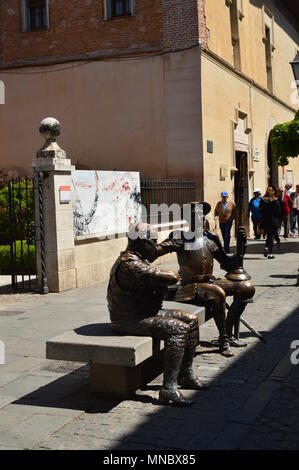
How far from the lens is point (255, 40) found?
76.0ft

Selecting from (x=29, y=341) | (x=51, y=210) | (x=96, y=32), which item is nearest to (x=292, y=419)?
(x=29, y=341)

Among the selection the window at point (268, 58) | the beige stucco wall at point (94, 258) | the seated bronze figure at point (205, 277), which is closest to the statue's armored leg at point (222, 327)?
the seated bronze figure at point (205, 277)

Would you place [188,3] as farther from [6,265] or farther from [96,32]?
[6,265]

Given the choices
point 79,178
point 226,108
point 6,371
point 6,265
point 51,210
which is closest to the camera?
point 6,371

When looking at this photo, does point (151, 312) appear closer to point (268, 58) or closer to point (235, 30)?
point (235, 30)

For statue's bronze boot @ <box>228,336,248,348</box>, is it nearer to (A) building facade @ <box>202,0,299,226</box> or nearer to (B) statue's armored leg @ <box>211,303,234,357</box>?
(B) statue's armored leg @ <box>211,303,234,357</box>

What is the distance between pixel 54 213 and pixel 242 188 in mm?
12410

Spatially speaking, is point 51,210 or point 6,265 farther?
point 6,265

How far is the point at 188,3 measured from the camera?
17.0 meters

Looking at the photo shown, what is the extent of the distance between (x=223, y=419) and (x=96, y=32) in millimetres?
15524

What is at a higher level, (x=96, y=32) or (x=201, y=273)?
(x=96, y=32)

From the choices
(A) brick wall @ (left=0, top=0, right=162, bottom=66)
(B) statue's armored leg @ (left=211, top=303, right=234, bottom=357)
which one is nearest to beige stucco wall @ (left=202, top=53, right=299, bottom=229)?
(A) brick wall @ (left=0, top=0, right=162, bottom=66)

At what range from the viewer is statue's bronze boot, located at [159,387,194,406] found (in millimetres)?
4926

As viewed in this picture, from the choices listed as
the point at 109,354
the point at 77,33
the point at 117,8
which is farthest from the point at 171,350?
the point at 77,33
